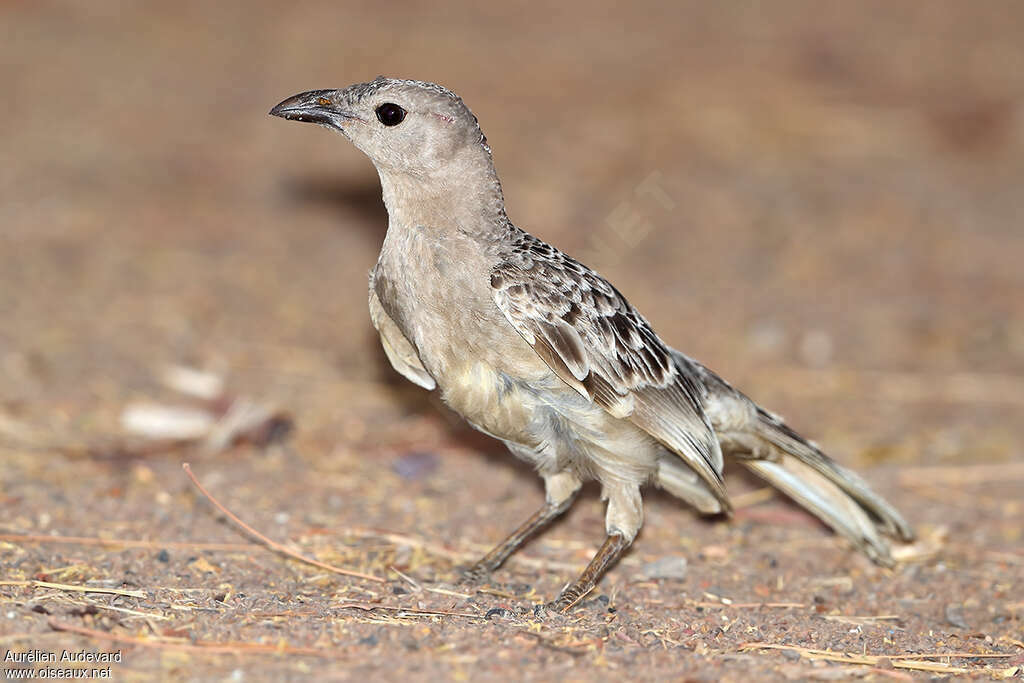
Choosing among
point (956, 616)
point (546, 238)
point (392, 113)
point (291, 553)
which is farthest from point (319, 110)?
point (546, 238)

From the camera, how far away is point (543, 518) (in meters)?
4.79

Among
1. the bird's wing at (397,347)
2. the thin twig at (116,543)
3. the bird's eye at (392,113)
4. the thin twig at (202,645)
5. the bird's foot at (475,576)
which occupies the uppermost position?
the bird's eye at (392,113)

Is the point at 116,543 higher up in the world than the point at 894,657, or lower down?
lower down

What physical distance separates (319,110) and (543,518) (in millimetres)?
1934

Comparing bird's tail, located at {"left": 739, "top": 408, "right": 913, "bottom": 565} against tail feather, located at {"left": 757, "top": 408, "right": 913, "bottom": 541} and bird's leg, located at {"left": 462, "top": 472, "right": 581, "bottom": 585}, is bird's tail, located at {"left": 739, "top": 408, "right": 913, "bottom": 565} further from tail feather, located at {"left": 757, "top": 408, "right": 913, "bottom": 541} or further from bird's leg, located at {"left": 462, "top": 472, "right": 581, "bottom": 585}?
bird's leg, located at {"left": 462, "top": 472, "right": 581, "bottom": 585}

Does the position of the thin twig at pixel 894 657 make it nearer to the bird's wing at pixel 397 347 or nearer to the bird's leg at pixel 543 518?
the bird's leg at pixel 543 518

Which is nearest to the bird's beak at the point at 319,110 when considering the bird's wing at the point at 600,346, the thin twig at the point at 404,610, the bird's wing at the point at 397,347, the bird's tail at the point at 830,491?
the bird's wing at the point at 397,347

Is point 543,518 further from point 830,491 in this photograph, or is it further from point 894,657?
point 894,657

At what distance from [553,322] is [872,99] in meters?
8.80

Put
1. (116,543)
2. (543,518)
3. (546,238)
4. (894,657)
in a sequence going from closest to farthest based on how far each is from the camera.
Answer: (894,657), (116,543), (543,518), (546,238)

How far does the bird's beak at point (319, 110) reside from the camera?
14.6 feet

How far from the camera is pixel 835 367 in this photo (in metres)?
7.52

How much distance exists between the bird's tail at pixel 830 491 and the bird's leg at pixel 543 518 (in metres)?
0.92

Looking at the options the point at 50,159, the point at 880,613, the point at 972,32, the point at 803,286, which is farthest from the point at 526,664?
the point at 972,32
